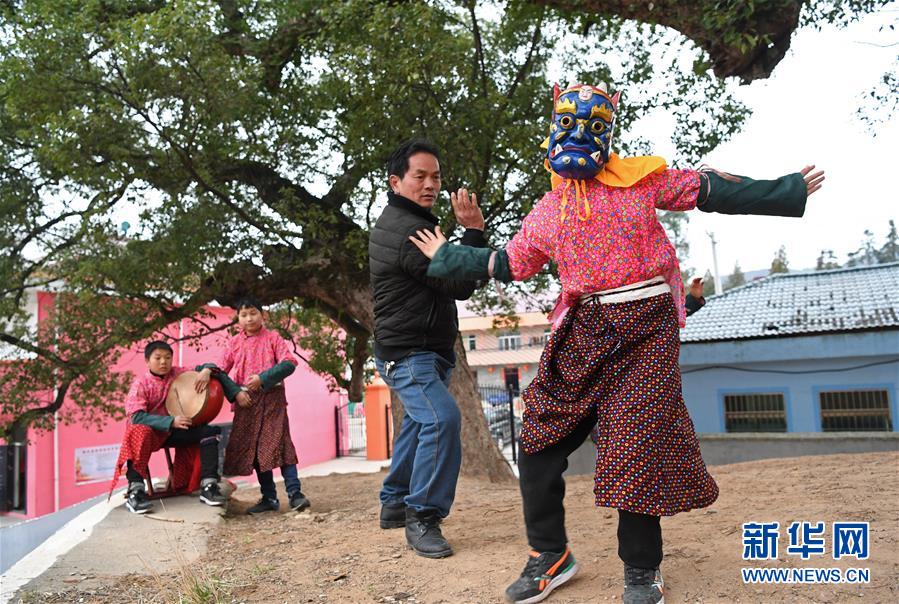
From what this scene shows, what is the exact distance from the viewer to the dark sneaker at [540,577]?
2426 millimetres

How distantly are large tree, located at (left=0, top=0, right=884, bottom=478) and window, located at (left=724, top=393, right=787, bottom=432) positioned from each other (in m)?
6.92

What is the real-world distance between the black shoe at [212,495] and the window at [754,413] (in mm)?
10561

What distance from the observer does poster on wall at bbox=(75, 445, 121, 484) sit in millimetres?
14586

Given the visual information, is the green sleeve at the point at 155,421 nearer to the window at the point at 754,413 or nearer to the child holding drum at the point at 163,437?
the child holding drum at the point at 163,437

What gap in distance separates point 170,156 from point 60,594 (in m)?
4.30

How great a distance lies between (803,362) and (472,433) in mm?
8051

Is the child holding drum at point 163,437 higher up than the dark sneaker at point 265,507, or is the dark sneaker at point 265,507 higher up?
the child holding drum at point 163,437

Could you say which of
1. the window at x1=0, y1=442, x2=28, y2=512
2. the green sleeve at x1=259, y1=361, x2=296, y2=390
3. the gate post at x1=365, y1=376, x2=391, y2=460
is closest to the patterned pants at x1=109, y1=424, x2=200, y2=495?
the green sleeve at x1=259, y1=361, x2=296, y2=390

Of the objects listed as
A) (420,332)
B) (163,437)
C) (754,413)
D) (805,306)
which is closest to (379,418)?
(754,413)

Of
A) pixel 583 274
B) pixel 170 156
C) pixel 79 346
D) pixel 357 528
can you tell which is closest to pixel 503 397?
pixel 79 346

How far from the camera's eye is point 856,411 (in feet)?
39.8

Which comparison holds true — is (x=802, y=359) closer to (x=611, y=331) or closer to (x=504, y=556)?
(x=504, y=556)

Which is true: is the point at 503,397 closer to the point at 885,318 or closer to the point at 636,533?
the point at 885,318

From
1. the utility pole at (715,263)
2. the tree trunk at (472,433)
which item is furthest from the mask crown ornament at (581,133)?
the utility pole at (715,263)
